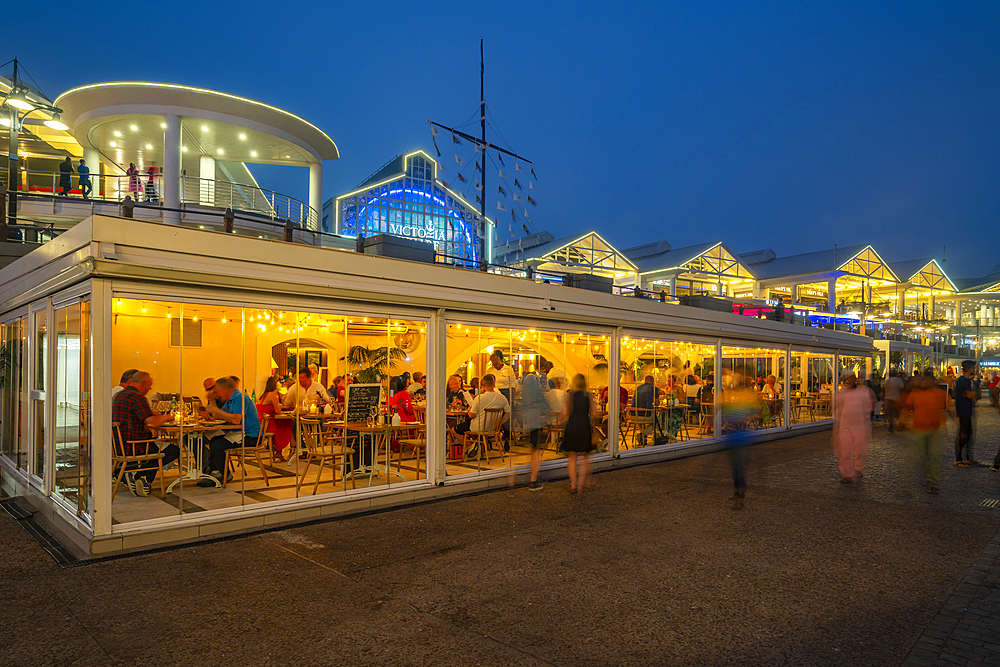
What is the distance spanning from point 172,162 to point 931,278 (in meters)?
48.5

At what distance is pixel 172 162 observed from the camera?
1858cm

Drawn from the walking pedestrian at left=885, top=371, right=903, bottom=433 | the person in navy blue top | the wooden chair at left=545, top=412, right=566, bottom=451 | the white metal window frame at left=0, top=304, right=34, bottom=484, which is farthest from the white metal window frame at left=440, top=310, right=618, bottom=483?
the walking pedestrian at left=885, top=371, right=903, bottom=433

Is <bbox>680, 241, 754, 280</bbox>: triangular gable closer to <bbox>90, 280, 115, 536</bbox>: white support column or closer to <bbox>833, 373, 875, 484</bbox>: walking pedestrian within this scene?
<bbox>833, 373, 875, 484</bbox>: walking pedestrian

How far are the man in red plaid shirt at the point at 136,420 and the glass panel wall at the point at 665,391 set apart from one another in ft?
23.9

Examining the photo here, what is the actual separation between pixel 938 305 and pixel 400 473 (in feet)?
183

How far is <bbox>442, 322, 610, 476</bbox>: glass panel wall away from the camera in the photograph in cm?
845

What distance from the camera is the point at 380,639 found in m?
3.53

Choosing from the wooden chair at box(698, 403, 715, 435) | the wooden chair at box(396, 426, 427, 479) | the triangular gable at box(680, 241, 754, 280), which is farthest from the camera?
the triangular gable at box(680, 241, 754, 280)

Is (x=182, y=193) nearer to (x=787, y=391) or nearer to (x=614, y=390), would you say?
(x=614, y=390)

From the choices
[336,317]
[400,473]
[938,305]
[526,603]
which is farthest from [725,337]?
[938,305]

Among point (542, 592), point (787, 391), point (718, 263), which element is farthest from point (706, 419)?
point (718, 263)

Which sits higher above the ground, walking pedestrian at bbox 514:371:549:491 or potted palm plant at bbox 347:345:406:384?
potted palm plant at bbox 347:345:406:384

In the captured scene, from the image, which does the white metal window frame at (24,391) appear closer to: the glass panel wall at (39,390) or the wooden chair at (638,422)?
the glass panel wall at (39,390)

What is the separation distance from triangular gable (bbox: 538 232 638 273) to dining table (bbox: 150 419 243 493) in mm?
20601
